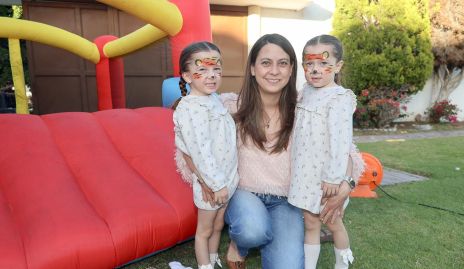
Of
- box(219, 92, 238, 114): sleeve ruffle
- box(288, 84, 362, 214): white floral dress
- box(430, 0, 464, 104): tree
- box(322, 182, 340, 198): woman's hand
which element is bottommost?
box(322, 182, 340, 198): woman's hand

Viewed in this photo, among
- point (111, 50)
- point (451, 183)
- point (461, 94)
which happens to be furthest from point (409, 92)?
point (111, 50)

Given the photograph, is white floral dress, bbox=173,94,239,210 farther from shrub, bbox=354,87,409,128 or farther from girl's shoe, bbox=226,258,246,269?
shrub, bbox=354,87,409,128

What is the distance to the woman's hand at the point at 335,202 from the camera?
6.73ft

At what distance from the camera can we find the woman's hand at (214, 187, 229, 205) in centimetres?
204

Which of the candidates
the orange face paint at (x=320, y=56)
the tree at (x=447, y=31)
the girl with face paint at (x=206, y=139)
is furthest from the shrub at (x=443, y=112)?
the girl with face paint at (x=206, y=139)

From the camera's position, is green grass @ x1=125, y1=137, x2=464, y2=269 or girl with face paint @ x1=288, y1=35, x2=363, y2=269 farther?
green grass @ x1=125, y1=137, x2=464, y2=269

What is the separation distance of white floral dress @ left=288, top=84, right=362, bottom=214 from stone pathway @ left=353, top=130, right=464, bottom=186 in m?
2.76

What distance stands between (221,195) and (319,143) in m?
0.62

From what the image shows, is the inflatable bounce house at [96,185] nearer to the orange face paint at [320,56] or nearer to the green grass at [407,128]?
the orange face paint at [320,56]

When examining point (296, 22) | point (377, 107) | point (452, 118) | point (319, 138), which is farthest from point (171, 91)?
point (452, 118)

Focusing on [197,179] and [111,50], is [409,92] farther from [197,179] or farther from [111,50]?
[197,179]

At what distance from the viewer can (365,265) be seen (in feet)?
8.14

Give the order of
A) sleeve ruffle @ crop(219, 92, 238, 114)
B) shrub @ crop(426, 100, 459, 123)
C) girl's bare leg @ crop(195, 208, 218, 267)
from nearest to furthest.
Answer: girl's bare leg @ crop(195, 208, 218, 267) → sleeve ruffle @ crop(219, 92, 238, 114) → shrub @ crop(426, 100, 459, 123)

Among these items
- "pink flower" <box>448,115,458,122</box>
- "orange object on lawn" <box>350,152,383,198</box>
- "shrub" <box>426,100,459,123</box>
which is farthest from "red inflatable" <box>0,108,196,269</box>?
"pink flower" <box>448,115,458,122</box>
